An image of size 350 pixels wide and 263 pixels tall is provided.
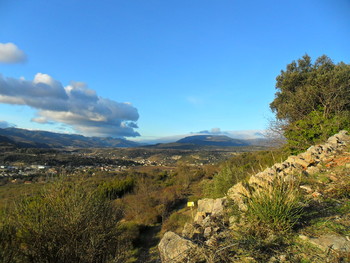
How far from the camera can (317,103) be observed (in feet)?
46.5

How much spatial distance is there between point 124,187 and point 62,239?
23.4 m

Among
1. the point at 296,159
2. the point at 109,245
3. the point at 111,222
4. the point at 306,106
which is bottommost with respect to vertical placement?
the point at 109,245

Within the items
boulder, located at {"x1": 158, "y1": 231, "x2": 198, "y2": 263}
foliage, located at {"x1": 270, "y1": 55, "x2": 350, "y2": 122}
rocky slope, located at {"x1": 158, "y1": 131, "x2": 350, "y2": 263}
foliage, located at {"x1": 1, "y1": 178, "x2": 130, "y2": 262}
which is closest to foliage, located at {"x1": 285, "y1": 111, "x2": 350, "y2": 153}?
foliage, located at {"x1": 270, "y1": 55, "x2": 350, "y2": 122}

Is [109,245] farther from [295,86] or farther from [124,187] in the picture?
[124,187]

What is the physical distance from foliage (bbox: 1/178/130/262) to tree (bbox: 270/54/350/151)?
11.9 metres

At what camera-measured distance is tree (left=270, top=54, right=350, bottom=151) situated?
11695mm

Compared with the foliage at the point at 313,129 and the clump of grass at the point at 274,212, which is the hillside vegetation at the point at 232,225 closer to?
the clump of grass at the point at 274,212

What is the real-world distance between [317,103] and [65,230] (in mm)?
16389

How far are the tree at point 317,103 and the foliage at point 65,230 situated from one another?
38.9ft

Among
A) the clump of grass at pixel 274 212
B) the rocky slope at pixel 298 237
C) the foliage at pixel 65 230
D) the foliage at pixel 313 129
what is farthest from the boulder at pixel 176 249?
the foliage at pixel 313 129

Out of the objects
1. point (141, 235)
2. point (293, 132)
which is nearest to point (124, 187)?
point (141, 235)

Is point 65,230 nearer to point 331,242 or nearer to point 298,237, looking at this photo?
point 298,237

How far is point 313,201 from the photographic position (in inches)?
156

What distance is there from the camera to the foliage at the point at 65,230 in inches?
148
